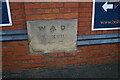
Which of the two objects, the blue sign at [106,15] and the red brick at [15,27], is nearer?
Result: the red brick at [15,27]

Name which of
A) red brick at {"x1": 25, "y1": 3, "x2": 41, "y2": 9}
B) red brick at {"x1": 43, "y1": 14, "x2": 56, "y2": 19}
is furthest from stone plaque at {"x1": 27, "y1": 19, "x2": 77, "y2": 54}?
red brick at {"x1": 25, "y1": 3, "x2": 41, "y2": 9}

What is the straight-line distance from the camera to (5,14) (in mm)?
2492

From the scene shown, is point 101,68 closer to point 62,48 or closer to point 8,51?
point 62,48

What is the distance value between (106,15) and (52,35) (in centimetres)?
111

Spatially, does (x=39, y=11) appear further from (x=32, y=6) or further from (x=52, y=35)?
(x=52, y=35)

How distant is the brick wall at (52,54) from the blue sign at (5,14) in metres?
0.07

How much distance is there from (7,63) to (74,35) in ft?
4.59

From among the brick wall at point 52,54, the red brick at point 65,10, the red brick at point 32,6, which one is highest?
the red brick at point 32,6

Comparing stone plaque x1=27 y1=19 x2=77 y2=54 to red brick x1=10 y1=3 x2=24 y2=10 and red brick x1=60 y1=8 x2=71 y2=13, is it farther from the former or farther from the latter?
red brick x1=10 y1=3 x2=24 y2=10

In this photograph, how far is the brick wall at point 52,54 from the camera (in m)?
2.53

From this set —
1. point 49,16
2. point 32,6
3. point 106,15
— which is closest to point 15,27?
point 32,6

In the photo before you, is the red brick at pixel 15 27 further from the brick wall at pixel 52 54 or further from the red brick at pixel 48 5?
the red brick at pixel 48 5

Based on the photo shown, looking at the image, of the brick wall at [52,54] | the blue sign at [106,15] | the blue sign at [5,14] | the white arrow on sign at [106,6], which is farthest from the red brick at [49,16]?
the white arrow on sign at [106,6]

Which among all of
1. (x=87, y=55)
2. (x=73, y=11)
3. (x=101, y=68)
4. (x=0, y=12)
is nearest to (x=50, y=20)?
(x=73, y=11)
